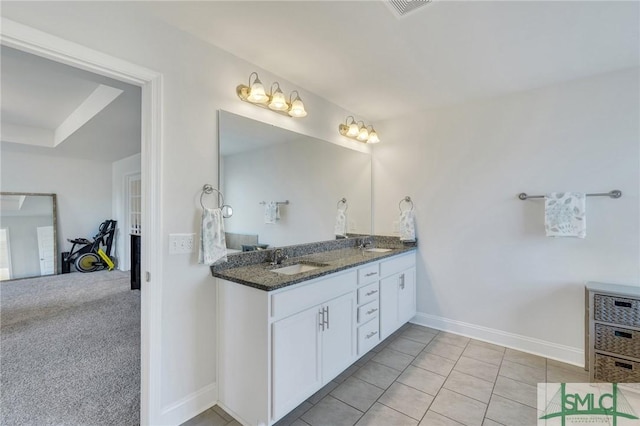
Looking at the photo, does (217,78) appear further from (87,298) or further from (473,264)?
(87,298)

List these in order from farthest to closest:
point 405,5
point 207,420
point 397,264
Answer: point 397,264 → point 207,420 → point 405,5

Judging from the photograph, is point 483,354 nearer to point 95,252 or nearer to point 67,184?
point 95,252

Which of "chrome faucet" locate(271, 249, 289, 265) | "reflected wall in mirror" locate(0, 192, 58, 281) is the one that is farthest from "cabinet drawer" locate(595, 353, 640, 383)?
"reflected wall in mirror" locate(0, 192, 58, 281)

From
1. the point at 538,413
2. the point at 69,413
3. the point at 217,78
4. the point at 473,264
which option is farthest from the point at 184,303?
the point at 473,264

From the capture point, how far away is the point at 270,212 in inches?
97.6

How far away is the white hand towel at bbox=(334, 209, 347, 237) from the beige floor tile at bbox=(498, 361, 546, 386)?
1.86 m

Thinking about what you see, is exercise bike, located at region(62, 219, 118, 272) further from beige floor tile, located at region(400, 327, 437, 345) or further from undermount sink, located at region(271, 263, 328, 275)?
beige floor tile, located at region(400, 327, 437, 345)

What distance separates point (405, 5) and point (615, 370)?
9.47 ft

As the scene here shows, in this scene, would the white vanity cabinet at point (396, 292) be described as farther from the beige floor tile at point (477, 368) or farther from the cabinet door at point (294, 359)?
the cabinet door at point (294, 359)

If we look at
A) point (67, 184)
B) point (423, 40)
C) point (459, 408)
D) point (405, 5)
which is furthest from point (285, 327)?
point (67, 184)

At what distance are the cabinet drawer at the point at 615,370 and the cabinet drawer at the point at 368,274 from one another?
170 cm

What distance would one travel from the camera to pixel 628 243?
2.27 m

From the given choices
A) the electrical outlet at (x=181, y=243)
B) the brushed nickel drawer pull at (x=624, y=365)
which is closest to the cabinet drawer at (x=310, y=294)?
the electrical outlet at (x=181, y=243)

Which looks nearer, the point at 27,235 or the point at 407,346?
the point at 407,346
